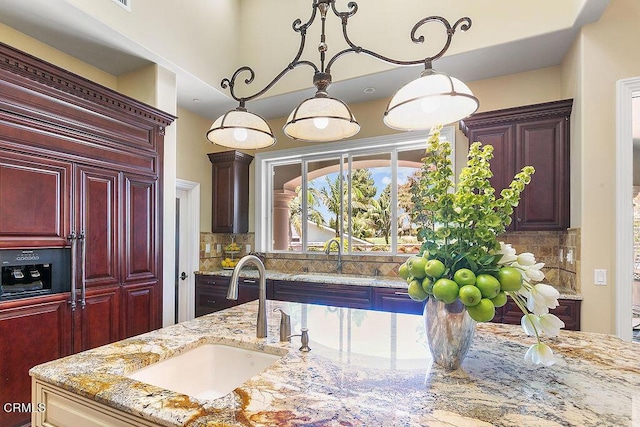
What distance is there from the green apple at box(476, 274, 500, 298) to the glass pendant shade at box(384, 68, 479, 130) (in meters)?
0.78

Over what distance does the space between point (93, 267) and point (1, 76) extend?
142 centimetres

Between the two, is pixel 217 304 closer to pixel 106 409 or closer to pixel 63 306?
pixel 63 306

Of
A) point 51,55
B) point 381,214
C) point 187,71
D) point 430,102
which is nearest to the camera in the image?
point 430,102

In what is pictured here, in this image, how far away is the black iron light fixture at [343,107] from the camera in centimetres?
146

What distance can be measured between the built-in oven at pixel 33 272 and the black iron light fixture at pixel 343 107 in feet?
4.96

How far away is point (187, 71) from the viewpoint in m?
3.46

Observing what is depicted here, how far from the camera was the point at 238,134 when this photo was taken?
6.51ft

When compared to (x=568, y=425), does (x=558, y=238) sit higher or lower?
higher

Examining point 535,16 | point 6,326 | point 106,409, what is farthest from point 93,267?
point 535,16

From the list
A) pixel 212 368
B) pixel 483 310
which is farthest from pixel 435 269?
pixel 212 368

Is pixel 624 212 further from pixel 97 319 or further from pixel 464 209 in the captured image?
pixel 97 319

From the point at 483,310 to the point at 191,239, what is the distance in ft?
13.5

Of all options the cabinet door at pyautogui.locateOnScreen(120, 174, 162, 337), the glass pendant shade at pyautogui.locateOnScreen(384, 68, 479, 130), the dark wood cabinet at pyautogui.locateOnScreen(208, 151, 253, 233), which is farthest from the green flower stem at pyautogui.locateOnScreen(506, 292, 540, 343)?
the dark wood cabinet at pyautogui.locateOnScreen(208, 151, 253, 233)

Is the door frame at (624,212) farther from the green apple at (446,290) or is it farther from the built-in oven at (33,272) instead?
the built-in oven at (33,272)
